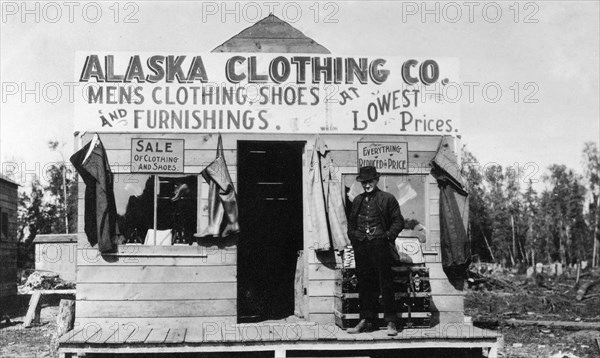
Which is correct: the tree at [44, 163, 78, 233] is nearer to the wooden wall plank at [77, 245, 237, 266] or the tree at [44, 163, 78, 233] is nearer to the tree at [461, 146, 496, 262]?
the tree at [461, 146, 496, 262]

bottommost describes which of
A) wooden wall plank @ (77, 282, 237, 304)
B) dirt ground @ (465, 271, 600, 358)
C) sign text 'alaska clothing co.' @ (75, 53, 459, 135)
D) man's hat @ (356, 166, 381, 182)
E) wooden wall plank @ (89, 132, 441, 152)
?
dirt ground @ (465, 271, 600, 358)

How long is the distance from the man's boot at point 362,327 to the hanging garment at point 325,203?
3.87ft

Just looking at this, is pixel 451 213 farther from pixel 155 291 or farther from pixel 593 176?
pixel 593 176

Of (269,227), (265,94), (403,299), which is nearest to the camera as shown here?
(403,299)

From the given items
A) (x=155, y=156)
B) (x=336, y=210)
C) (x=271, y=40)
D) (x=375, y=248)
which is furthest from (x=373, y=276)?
(x=271, y=40)

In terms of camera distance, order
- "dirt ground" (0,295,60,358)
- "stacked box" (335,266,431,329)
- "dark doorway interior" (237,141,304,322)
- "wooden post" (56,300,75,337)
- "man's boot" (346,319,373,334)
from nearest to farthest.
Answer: "man's boot" (346,319,373,334) → "stacked box" (335,266,431,329) → "wooden post" (56,300,75,337) → "dirt ground" (0,295,60,358) → "dark doorway interior" (237,141,304,322)

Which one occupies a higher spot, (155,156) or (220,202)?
(155,156)

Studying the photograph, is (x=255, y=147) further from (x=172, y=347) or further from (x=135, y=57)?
(x=172, y=347)

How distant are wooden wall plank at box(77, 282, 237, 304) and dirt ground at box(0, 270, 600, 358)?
88 cm

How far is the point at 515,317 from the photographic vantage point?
16.9 meters

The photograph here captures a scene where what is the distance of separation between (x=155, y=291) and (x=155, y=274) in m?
0.24

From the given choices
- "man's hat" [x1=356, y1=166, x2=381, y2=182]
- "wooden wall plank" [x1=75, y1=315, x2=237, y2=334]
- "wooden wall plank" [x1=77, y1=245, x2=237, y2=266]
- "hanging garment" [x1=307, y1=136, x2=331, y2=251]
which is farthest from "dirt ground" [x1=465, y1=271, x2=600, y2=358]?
"wooden wall plank" [x1=77, y1=245, x2=237, y2=266]

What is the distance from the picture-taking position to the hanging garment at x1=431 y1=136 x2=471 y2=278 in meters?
8.75

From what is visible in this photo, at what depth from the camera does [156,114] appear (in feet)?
29.2
